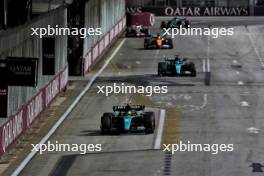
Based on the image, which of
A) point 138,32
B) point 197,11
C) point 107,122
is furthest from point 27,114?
point 197,11

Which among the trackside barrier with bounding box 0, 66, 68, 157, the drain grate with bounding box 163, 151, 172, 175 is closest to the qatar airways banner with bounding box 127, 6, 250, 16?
the trackside barrier with bounding box 0, 66, 68, 157

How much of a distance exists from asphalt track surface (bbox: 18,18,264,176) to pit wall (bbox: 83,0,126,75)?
4.59ft

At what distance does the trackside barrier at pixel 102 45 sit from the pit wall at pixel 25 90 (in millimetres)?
10165

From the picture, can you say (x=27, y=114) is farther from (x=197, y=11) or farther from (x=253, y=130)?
(x=197, y=11)

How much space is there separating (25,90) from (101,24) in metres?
33.4

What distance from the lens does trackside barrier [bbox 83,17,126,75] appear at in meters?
56.5

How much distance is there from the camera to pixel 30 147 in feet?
107

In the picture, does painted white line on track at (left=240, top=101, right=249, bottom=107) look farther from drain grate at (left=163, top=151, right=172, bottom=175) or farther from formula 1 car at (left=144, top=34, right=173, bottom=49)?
formula 1 car at (left=144, top=34, right=173, bottom=49)

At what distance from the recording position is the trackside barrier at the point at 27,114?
30.2m

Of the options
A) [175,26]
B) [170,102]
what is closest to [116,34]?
[175,26]

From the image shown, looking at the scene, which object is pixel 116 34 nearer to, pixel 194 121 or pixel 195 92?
pixel 195 92

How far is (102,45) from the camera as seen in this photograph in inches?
2650

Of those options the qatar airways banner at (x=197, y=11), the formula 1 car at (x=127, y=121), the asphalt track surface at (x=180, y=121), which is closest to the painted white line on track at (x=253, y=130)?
the asphalt track surface at (x=180, y=121)

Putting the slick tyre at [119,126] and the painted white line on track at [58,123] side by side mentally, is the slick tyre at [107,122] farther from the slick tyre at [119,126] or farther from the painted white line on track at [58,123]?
the painted white line on track at [58,123]
